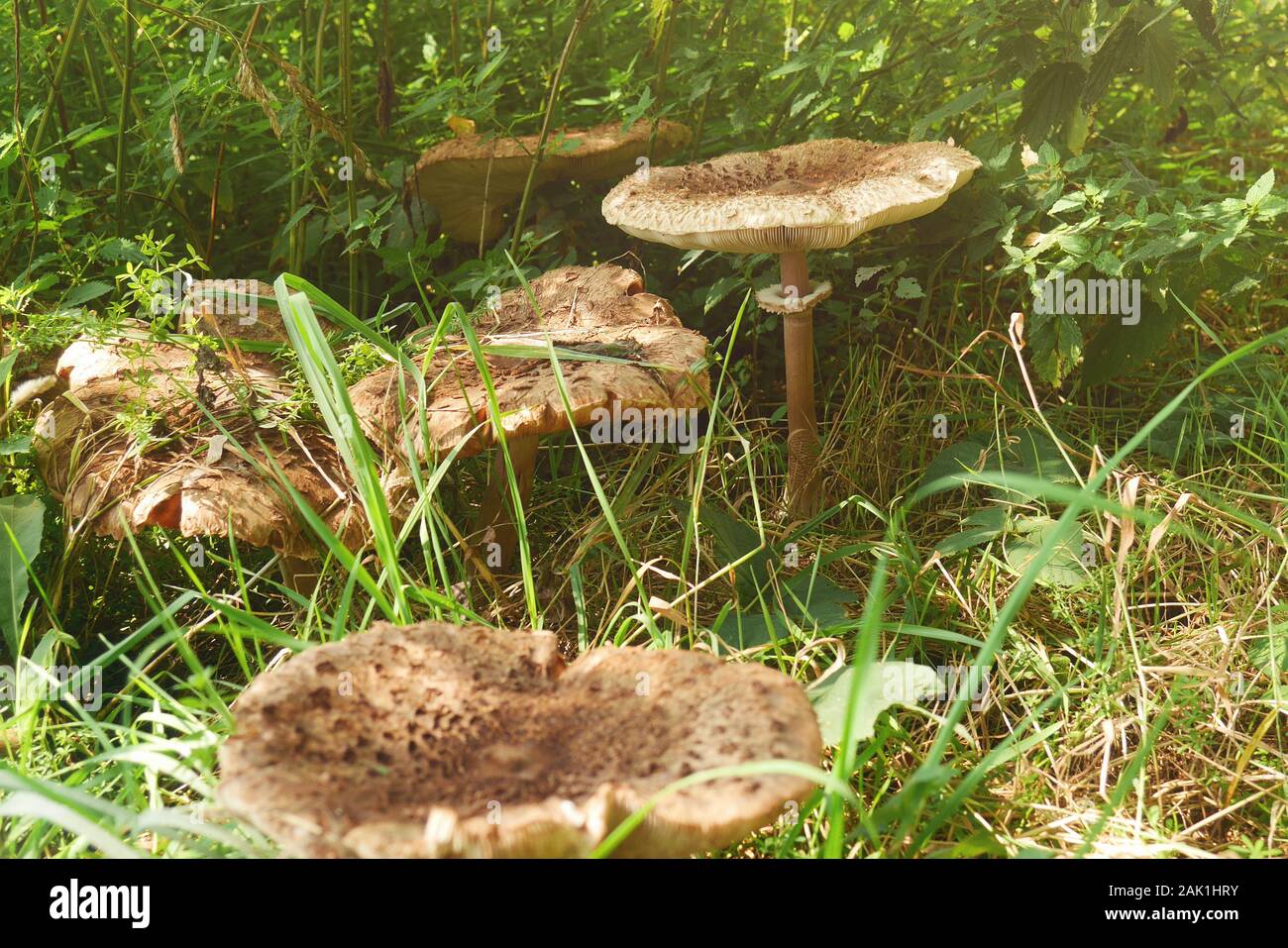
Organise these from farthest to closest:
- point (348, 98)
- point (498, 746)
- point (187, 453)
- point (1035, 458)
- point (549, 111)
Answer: point (348, 98), point (549, 111), point (1035, 458), point (187, 453), point (498, 746)

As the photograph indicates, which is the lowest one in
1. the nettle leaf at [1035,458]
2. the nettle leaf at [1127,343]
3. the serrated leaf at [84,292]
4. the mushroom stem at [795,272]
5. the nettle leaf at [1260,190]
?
the nettle leaf at [1035,458]

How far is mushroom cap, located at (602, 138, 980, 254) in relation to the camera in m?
3.07

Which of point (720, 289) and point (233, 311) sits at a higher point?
point (233, 311)

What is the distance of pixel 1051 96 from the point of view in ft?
12.1

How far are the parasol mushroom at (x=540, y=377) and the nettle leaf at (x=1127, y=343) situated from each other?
1.61 meters

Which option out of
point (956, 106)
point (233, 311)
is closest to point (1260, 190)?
point (956, 106)

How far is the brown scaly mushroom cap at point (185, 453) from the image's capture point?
9.15 ft

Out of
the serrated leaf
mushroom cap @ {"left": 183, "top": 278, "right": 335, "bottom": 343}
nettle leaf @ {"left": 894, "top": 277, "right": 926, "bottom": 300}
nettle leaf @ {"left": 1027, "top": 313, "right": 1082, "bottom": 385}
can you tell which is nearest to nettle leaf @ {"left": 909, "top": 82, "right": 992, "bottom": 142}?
nettle leaf @ {"left": 894, "top": 277, "right": 926, "bottom": 300}

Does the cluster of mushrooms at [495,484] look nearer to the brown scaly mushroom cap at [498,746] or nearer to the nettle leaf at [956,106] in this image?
the brown scaly mushroom cap at [498,746]

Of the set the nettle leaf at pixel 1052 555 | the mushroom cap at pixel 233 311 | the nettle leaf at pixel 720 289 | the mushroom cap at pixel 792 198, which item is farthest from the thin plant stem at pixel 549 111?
the nettle leaf at pixel 1052 555

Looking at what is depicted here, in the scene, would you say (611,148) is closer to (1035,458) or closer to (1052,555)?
(1035,458)

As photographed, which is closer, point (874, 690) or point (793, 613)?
point (874, 690)

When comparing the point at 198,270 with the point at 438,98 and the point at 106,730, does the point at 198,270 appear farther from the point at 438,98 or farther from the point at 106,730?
the point at 106,730

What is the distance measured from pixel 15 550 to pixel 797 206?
249cm
